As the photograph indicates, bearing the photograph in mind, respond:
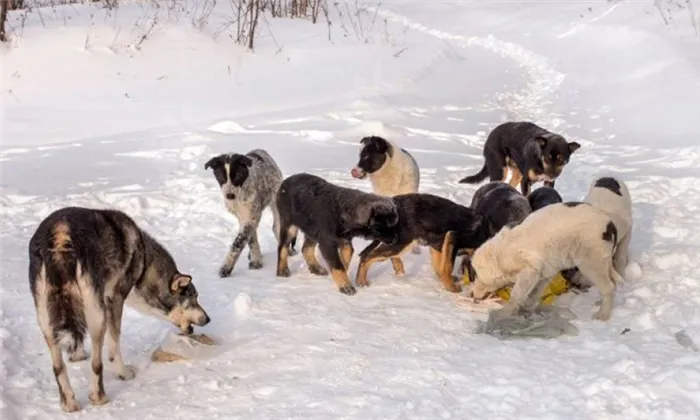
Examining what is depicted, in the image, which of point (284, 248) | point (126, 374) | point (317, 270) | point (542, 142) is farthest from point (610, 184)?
point (126, 374)

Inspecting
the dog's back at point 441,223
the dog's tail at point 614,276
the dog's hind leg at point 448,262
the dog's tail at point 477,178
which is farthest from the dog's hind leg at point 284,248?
the dog's tail at point 614,276

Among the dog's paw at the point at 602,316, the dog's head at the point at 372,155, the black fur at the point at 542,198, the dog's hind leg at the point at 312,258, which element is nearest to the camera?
the dog's paw at the point at 602,316

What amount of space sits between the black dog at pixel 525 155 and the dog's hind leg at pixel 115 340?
5.20 m

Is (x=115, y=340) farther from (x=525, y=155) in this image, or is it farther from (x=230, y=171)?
(x=525, y=155)

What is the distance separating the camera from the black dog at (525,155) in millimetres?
8570

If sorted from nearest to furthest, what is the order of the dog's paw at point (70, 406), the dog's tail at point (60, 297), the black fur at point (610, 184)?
1. the dog's tail at point (60, 297)
2. the dog's paw at point (70, 406)
3. the black fur at point (610, 184)

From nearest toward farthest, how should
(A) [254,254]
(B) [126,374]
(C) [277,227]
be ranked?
(B) [126,374] < (A) [254,254] < (C) [277,227]

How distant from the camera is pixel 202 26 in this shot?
627 inches

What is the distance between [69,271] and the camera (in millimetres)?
4617

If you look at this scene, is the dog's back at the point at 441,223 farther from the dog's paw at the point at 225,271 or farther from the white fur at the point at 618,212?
the dog's paw at the point at 225,271

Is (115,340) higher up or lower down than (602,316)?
lower down

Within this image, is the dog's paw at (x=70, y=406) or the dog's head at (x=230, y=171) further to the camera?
the dog's head at (x=230, y=171)

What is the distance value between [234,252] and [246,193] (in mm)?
606

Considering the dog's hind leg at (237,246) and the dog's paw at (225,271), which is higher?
the dog's hind leg at (237,246)
